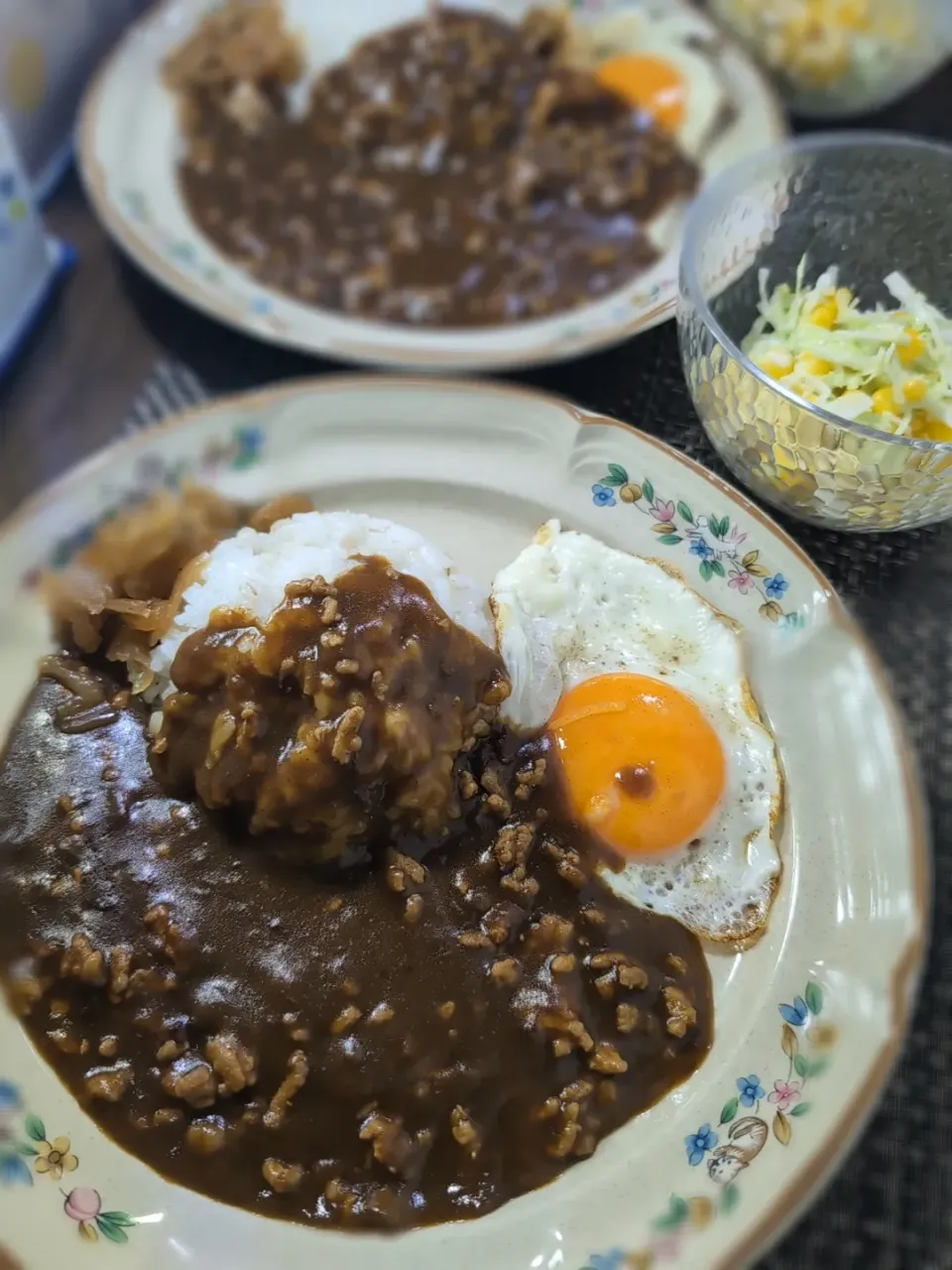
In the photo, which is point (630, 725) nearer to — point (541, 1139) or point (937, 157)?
point (541, 1139)

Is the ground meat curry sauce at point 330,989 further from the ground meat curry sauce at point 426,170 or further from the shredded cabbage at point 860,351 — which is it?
the ground meat curry sauce at point 426,170

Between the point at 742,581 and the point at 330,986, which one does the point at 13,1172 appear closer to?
the point at 330,986

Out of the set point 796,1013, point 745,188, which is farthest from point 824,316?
point 796,1013

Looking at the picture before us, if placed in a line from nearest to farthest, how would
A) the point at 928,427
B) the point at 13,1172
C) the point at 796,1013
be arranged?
1. the point at 13,1172
2. the point at 796,1013
3. the point at 928,427

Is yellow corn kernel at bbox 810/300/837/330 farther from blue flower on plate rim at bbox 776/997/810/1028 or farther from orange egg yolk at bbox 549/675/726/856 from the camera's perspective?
blue flower on plate rim at bbox 776/997/810/1028

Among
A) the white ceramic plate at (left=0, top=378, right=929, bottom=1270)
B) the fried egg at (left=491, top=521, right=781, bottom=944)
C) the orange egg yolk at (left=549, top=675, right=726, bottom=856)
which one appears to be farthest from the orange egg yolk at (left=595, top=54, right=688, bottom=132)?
the orange egg yolk at (left=549, top=675, right=726, bottom=856)

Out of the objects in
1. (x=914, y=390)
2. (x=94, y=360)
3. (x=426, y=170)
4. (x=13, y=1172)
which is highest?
(x=94, y=360)
